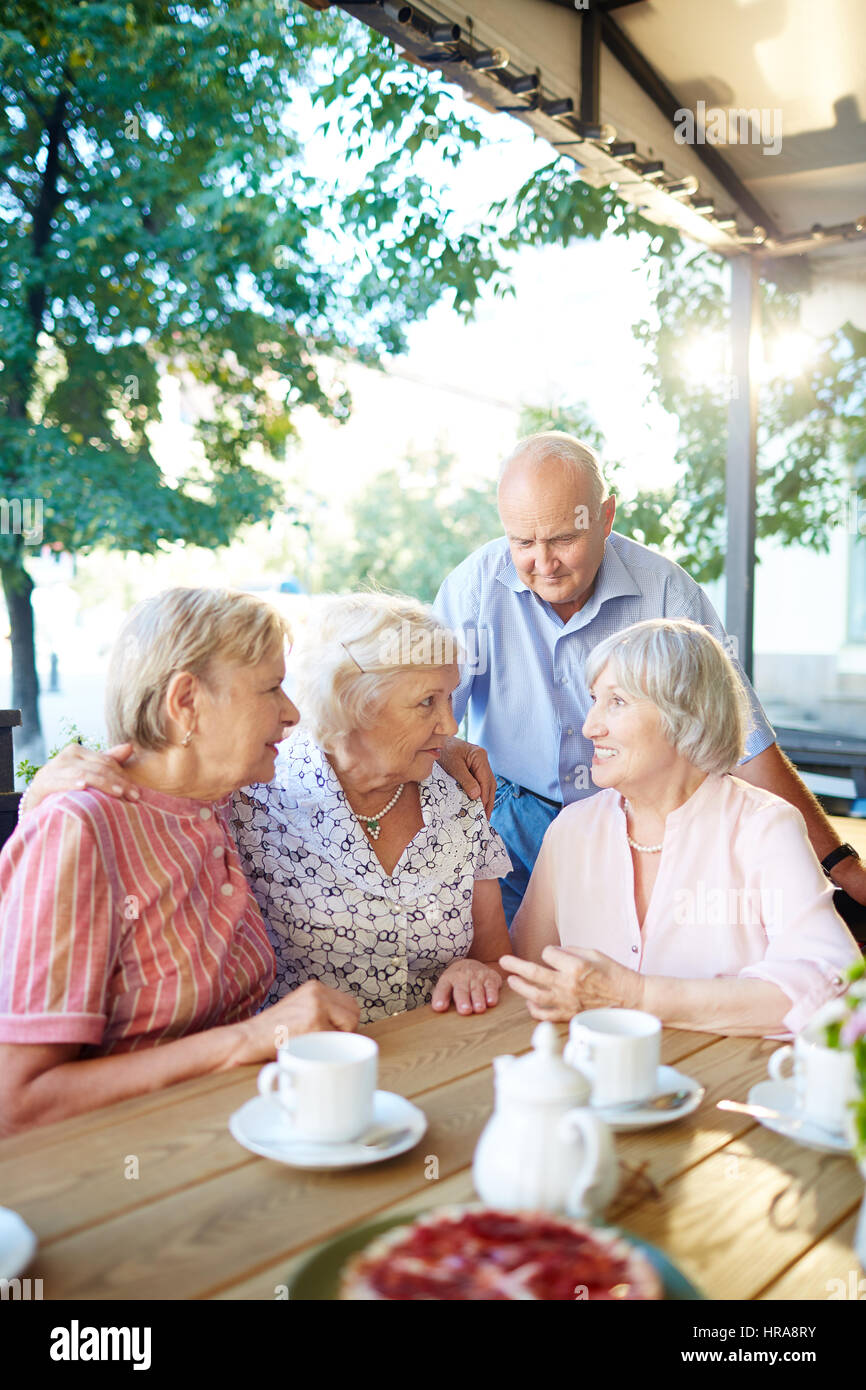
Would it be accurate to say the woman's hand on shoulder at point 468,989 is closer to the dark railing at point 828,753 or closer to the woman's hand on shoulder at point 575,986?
the woman's hand on shoulder at point 575,986

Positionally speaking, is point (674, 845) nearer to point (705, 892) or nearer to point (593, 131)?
point (705, 892)

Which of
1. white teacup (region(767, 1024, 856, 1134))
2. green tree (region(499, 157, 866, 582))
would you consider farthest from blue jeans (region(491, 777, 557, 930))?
green tree (region(499, 157, 866, 582))

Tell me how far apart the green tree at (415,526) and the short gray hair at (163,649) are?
9896 mm

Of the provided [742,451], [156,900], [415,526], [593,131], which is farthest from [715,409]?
Result: [415,526]

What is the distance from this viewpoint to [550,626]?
2.68 meters

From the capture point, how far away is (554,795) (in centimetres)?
267

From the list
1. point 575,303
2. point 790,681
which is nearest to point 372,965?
point 575,303

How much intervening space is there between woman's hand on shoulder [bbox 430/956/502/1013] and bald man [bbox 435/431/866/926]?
3.11 ft

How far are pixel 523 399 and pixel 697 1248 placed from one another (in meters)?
5.19

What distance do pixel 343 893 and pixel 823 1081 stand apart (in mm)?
897

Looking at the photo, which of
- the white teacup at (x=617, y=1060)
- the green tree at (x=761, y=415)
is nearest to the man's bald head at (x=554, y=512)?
the white teacup at (x=617, y=1060)

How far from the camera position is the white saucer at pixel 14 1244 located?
905 mm
